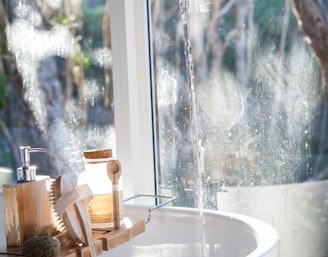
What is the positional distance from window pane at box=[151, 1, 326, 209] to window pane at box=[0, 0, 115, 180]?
0.21 m

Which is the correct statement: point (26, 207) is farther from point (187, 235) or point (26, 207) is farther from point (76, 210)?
point (187, 235)

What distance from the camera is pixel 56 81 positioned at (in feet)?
7.07

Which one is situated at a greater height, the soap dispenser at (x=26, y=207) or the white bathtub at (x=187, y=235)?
the soap dispenser at (x=26, y=207)

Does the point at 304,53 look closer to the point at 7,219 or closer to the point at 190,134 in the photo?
the point at 190,134

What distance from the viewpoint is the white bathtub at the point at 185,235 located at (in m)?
1.44

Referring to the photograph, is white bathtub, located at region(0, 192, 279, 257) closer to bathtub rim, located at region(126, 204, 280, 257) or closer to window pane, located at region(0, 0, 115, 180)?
bathtub rim, located at region(126, 204, 280, 257)

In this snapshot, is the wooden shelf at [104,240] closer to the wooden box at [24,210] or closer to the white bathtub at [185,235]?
the wooden box at [24,210]

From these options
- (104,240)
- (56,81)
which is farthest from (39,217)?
(56,81)

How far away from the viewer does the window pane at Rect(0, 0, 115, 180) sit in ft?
6.73

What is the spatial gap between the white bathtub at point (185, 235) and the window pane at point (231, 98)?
313mm

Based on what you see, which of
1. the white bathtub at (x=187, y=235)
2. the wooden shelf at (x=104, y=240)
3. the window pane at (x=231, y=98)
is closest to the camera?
the wooden shelf at (x=104, y=240)

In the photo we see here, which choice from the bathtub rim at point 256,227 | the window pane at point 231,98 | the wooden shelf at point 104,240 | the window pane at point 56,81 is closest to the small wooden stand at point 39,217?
the wooden shelf at point 104,240

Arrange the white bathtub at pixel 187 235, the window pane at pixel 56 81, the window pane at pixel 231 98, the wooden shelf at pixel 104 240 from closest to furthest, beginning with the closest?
the wooden shelf at pixel 104 240
the white bathtub at pixel 187 235
the window pane at pixel 231 98
the window pane at pixel 56 81

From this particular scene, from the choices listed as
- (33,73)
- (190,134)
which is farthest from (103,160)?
(33,73)
